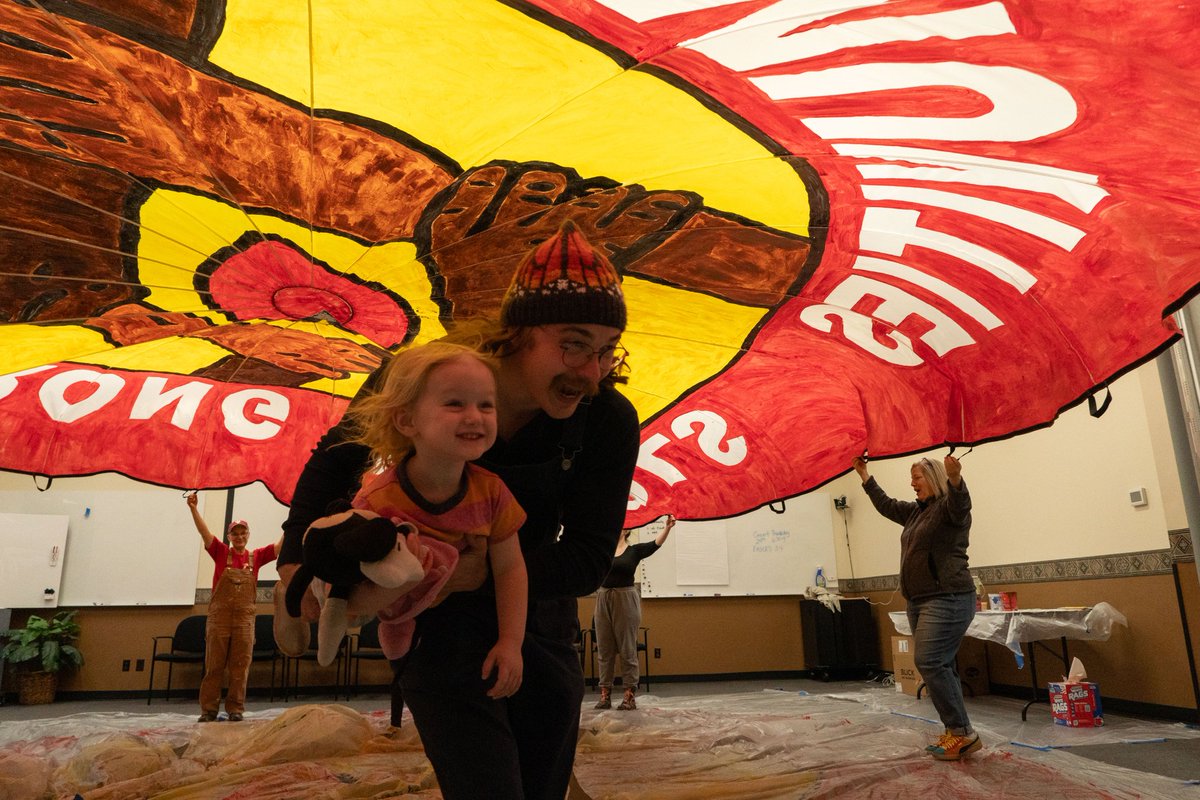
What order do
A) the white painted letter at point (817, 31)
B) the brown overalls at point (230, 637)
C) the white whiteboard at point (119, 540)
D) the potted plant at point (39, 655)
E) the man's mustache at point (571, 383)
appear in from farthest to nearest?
the white whiteboard at point (119, 540) < the potted plant at point (39, 655) < the brown overalls at point (230, 637) < the white painted letter at point (817, 31) < the man's mustache at point (571, 383)

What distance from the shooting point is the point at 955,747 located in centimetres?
424

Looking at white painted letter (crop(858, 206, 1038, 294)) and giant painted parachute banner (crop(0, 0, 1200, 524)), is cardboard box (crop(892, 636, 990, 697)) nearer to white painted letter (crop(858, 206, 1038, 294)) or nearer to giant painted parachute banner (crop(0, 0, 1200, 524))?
giant painted parachute banner (crop(0, 0, 1200, 524))

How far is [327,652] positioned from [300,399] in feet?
10.9

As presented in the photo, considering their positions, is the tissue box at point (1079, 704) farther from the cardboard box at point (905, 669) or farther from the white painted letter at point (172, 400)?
the white painted letter at point (172, 400)

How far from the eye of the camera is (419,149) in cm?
221

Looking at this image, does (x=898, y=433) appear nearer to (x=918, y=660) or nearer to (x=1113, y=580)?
(x=918, y=660)

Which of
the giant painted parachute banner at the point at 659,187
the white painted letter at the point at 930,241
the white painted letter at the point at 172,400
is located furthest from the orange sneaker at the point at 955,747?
the white painted letter at the point at 172,400

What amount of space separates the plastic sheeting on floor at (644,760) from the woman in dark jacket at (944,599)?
19cm

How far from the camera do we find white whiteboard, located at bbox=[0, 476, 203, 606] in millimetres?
8570

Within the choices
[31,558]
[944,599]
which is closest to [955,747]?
[944,599]

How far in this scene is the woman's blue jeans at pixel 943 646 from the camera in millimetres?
4211

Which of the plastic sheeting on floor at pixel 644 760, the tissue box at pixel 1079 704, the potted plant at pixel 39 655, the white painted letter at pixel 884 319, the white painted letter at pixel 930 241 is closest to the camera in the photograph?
the white painted letter at pixel 930 241

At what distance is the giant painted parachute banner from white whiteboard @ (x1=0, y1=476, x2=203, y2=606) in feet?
18.8

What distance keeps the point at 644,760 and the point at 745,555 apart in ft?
20.4
